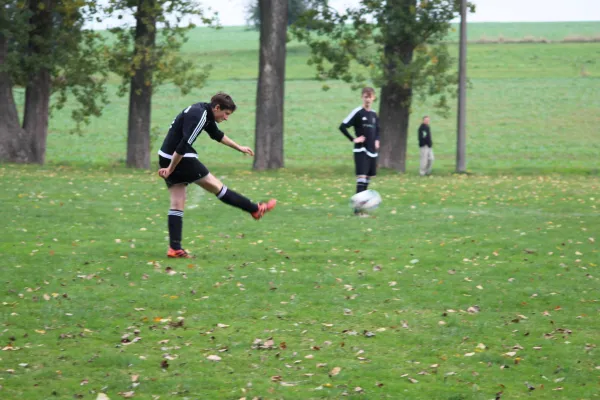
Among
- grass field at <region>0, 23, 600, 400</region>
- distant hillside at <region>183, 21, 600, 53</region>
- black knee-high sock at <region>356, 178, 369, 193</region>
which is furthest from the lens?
distant hillside at <region>183, 21, 600, 53</region>

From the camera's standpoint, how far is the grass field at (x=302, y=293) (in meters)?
6.80

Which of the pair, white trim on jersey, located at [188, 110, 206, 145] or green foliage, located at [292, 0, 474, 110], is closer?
white trim on jersey, located at [188, 110, 206, 145]

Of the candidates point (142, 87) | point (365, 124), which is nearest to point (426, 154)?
point (142, 87)

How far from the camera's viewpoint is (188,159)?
417 inches

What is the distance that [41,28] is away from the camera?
27.3 metres

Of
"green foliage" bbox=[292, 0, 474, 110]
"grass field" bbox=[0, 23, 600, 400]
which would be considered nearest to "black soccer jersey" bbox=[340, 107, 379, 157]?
"grass field" bbox=[0, 23, 600, 400]

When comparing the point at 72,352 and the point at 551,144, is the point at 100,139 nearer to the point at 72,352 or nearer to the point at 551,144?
the point at 551,144

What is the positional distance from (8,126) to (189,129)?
1770 cm

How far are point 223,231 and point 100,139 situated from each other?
108 ft

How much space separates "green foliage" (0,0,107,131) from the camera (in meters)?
25.7

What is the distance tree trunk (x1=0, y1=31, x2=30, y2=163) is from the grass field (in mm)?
5120

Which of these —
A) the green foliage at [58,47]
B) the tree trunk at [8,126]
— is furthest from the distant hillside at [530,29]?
the tree trunk at [8,126]

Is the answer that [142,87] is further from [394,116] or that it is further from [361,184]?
[361,184]

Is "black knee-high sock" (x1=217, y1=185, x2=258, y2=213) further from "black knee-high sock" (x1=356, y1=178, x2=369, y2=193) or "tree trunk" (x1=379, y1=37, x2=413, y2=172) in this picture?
"tree trunk" (x1=379, y1=37, x2=413, y2=172)
